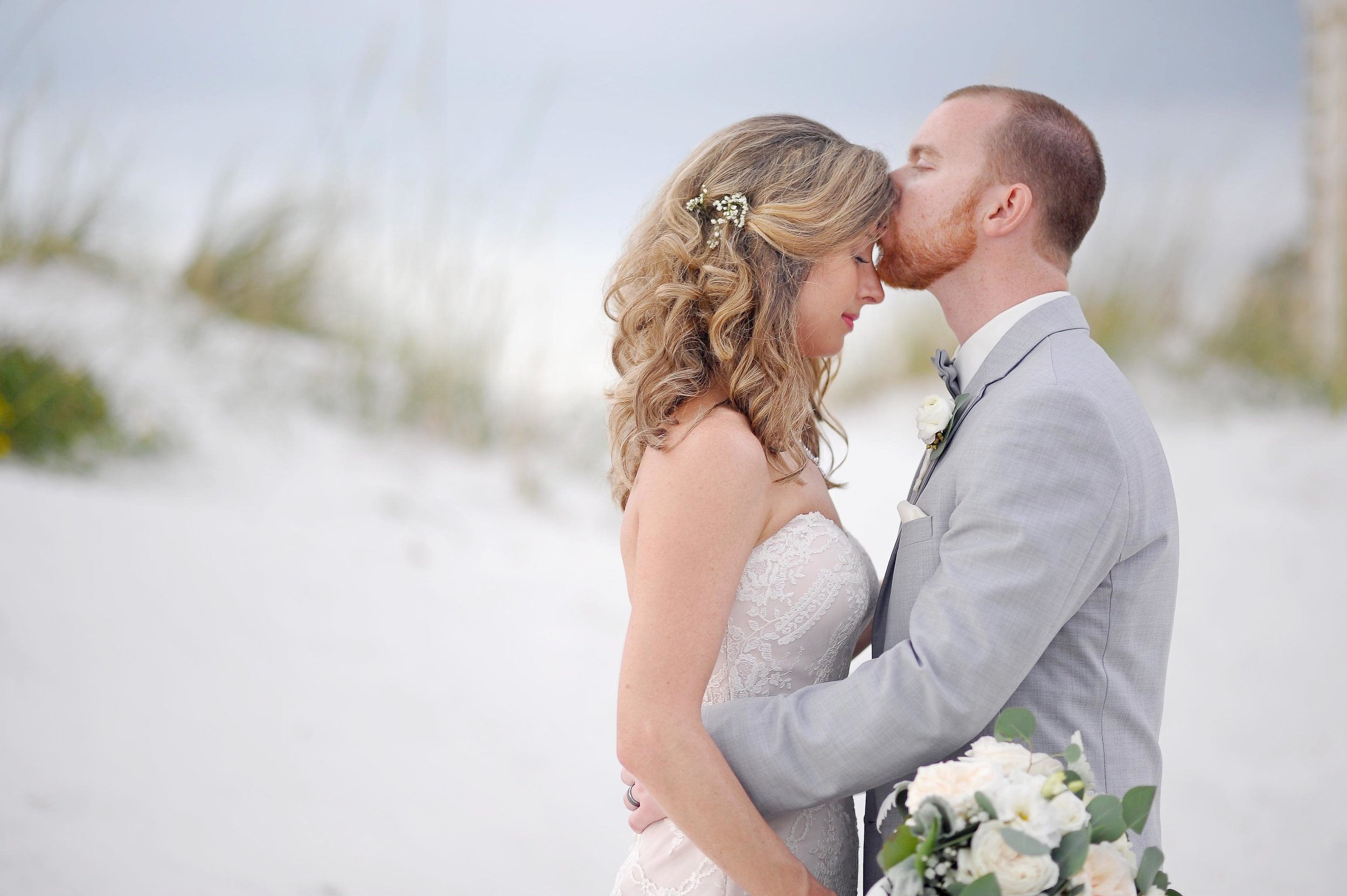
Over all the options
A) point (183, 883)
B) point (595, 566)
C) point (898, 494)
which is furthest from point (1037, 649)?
point (898, 494)

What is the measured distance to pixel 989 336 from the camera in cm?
177

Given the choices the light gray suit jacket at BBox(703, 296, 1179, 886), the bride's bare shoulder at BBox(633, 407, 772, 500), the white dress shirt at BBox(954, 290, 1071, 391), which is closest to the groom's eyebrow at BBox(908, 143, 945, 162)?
the white dress shirt at BBox(954, 290, 1071, 391)

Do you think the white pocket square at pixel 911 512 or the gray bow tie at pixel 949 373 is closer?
the white pocket square at pixel 911 512

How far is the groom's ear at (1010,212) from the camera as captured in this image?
177 cm

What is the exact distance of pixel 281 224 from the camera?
5.81 m

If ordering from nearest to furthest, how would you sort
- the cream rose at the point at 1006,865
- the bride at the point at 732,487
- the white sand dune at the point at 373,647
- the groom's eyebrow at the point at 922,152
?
the cream rose at the point at 1006,865 < the bride at the point at 732,487 < the groom's eyebrow at the point at 922,152 < the white sand dune at the point at 373,647

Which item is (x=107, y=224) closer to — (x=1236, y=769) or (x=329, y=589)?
(x=329, y=589)

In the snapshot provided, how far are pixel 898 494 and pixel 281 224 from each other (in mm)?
3948

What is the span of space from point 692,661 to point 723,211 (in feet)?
2.48

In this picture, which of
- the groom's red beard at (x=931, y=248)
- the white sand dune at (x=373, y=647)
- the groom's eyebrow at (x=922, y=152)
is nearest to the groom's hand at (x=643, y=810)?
the groom's red beard at (x=931, y=248)

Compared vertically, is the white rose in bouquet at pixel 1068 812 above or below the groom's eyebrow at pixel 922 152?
below

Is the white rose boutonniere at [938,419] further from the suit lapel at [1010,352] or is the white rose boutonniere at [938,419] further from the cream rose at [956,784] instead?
the cream rose at [956,784]

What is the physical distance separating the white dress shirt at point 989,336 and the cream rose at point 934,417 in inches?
3.2

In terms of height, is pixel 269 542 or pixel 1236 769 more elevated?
pixel 269 542
